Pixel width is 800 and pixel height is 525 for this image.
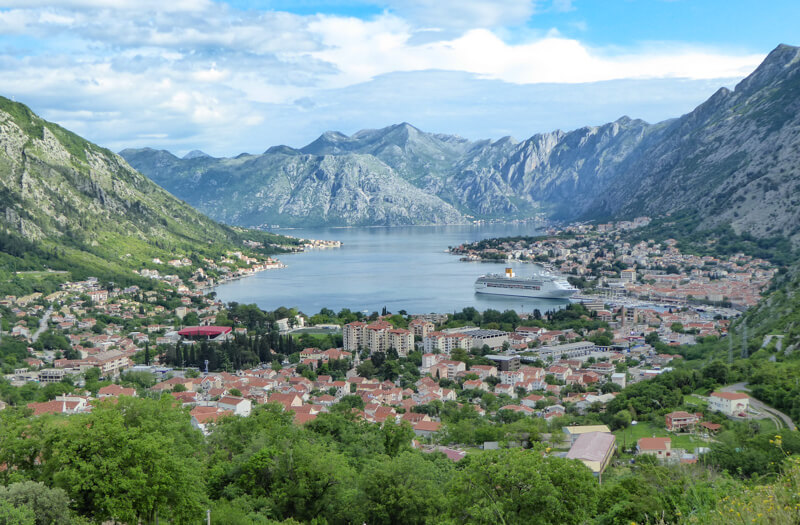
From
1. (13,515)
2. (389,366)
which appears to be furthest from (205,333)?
(13,515)

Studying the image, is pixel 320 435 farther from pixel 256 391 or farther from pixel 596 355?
pixel 596 355

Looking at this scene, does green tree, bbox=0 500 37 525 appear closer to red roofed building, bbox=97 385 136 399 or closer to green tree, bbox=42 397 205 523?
green tree, bbox=42 397 205 523

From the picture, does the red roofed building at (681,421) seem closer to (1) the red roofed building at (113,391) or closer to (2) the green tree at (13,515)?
(2) the green tree at (13,515)

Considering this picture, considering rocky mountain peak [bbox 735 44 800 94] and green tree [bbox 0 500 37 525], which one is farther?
rocky mountain peak [bbox 735 44 800 94]

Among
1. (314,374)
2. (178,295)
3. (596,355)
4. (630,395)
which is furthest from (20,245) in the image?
(630,395)

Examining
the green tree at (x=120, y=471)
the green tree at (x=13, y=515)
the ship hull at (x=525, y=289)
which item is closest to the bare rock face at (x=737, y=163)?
the ship hull at (x=525, y=289)

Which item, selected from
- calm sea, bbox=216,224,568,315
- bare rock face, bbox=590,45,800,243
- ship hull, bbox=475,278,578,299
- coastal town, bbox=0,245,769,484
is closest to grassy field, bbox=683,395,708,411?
coastal town, bbox=0,245,769,484
